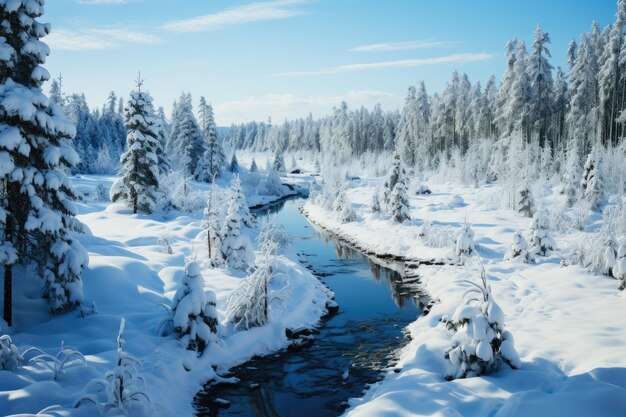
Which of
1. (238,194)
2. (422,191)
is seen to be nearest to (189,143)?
(422,191)

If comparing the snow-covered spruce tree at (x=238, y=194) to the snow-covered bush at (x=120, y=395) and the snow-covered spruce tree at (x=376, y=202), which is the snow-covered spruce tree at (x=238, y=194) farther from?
the snow-covered spruce tree at (x=376, y=202)

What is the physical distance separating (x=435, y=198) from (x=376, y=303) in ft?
79.7

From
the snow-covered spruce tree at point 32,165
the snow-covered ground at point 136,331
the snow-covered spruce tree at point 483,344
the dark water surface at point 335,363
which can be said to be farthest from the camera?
the dark water surface at point 335,363

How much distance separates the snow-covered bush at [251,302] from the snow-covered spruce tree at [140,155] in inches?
773

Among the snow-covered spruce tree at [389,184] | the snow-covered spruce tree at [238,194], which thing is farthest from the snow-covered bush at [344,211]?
the snow-covered spruce tree at [238,194]

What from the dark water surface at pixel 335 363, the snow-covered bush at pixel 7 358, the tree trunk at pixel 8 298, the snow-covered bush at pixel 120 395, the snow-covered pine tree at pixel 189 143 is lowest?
the dark water surface at pixel 335 363

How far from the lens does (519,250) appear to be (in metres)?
19.4

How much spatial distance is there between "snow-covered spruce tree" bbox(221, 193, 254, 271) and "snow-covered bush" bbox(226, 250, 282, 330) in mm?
4067

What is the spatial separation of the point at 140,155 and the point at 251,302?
67.3 ft

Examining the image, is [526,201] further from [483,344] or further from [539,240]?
[483,344]

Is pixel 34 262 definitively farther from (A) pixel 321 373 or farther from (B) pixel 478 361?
(B) pixel 478 361

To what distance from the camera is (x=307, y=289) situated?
58.7ft

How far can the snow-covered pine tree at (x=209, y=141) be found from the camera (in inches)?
2321

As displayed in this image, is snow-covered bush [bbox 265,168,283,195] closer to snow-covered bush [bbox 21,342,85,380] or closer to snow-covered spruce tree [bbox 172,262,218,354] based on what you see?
snow-covered spruce tree [bbox 172,262,218,354]
